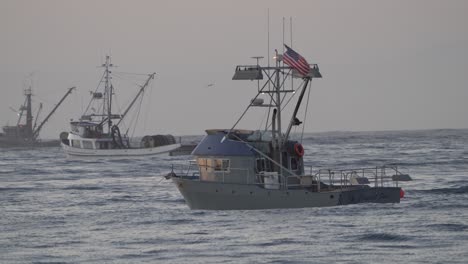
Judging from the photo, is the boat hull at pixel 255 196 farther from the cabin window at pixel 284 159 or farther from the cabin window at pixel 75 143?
the cabin window at pixel 75 143

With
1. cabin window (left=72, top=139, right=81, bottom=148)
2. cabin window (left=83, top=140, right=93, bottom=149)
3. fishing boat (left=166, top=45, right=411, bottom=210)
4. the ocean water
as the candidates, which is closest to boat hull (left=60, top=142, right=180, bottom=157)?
cabin window (left=72, top=139, right=81, bottom=148)

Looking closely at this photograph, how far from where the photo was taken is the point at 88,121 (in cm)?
→ 15825

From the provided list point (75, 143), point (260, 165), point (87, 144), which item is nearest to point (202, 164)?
point (260, 165)

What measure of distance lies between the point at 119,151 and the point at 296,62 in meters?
102

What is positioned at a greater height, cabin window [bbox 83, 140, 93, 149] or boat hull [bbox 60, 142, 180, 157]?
cabin window [bbox 83, 140, 93, 149]

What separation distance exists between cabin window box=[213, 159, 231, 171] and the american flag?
236 inches

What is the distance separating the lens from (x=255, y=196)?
51156 millimetres

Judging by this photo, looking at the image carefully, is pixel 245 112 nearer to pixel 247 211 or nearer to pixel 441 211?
pixel 247 211

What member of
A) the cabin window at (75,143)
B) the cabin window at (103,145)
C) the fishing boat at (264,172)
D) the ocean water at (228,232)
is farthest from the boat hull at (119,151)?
the fishing boat at (264,172)

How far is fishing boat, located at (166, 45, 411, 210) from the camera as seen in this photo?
51344 mm

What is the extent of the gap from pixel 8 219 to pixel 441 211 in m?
24.1

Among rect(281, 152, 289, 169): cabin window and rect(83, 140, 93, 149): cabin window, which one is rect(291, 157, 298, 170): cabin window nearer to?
rect(281, 152, 289, 169): cabin window

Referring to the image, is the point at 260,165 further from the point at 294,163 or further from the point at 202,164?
the point at 202,164

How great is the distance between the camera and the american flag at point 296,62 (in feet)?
173
